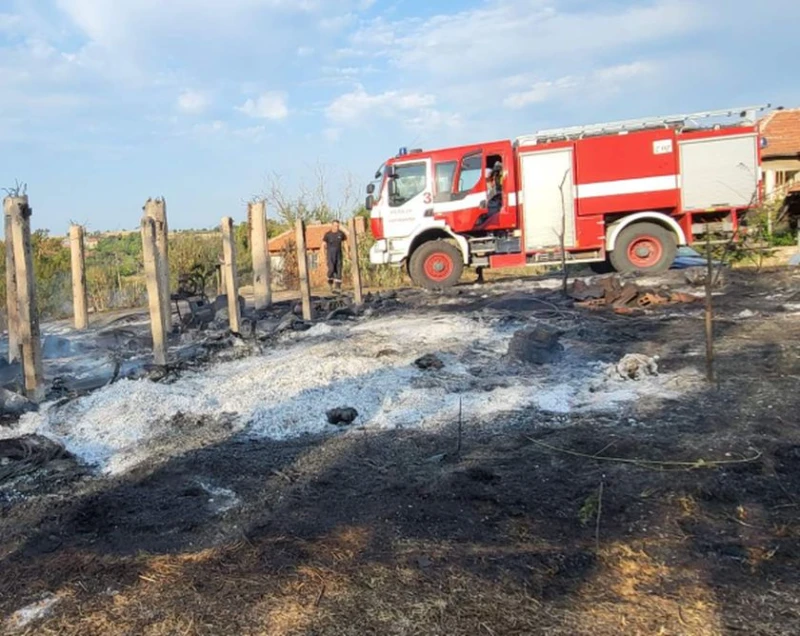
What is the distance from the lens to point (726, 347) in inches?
303

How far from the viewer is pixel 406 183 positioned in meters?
15.3

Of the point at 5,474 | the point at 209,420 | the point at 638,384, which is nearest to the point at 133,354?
the point at 209,420

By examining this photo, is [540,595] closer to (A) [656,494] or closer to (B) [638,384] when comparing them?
(A) [656,494]

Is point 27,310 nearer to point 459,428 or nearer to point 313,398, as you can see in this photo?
point 313,398

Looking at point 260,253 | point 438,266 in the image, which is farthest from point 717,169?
point 260,253

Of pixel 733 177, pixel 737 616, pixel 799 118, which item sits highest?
pixel 799 118

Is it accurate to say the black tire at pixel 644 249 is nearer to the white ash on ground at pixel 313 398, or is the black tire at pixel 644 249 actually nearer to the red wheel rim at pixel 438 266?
the red wheel rim at pixel 438 266

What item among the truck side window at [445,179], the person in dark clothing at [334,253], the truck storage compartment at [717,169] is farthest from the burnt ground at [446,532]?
the person in dark clothing at [334,253]

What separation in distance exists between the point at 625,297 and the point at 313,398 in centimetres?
648

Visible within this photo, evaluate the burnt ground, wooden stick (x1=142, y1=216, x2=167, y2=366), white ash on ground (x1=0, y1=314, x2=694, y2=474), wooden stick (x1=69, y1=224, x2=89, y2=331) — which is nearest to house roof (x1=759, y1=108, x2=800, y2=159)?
white ash on ground (x1=0, y1=314, x2=694, y2=474)

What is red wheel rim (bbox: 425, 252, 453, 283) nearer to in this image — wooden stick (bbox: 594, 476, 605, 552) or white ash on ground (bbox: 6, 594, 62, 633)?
wooden stick (bbox: 594, 476, 605, 552)

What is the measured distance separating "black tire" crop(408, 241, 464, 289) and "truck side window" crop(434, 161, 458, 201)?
1009 millimetres

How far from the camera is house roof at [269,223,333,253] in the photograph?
72.2 feet

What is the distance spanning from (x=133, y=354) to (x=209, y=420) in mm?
4502
